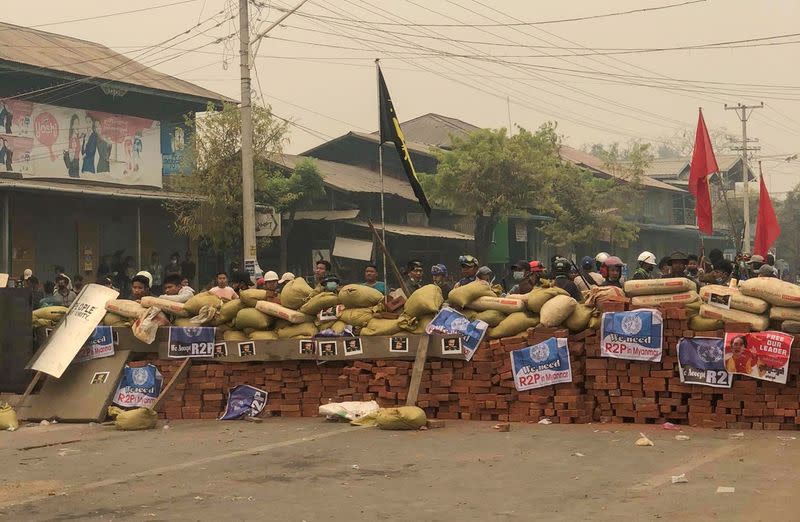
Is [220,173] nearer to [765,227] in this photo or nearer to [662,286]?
[765,227]

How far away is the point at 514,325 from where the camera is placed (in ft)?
37.3

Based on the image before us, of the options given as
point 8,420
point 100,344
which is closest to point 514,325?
point 100,344

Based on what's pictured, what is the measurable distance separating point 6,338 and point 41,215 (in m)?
15.3

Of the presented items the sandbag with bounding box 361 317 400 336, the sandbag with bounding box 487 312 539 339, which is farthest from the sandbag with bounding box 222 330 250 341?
the sandbag with bounding box 487 312 539 339

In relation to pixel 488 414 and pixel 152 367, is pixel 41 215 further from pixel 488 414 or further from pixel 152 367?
pixel 488 414

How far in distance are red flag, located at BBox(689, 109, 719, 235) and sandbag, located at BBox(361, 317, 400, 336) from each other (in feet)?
27.6

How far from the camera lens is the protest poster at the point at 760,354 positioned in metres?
10.2

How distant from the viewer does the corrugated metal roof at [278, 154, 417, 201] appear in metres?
35.3

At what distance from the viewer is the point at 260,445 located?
33.5 feet

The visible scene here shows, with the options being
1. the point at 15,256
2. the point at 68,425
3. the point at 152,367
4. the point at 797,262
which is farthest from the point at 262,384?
the point at 797,262

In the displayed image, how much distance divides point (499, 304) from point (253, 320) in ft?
8.78

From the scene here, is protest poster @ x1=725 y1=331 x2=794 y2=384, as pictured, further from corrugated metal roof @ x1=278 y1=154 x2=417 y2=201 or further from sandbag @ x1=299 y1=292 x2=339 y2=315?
corrugated metal roof @ x1=278 y1=154 x2=417 y2=201

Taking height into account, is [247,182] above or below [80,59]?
below

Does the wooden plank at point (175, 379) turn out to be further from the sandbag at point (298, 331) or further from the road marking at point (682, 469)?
the road marking at point (682, 469)
